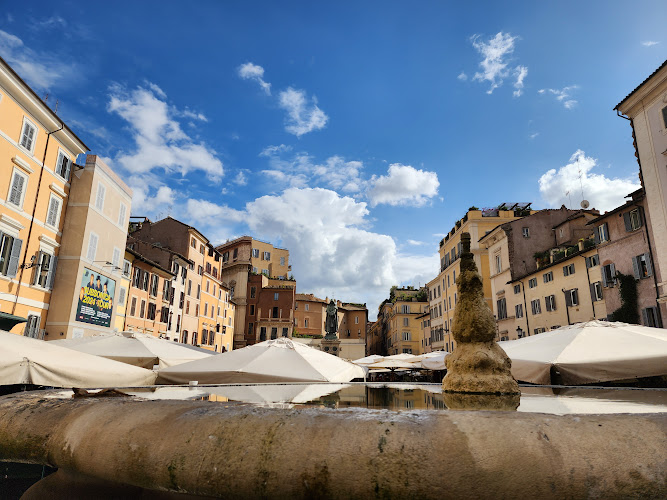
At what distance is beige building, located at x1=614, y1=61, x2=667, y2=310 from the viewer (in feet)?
65.7

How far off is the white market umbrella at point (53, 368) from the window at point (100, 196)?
69.4 ft

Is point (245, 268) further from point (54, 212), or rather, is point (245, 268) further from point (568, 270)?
point (568, 270)

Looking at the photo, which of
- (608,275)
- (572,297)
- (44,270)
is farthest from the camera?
(572,297)

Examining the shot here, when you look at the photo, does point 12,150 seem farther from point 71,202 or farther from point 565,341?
point 565,341

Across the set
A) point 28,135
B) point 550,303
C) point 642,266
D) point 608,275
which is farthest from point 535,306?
point 28,135

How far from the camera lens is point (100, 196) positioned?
25.9 metres

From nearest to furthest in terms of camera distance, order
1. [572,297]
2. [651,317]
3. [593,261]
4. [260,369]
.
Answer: [260,369]
[651,317]
[593,261]
[572,297]

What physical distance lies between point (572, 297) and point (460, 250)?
18195 mm

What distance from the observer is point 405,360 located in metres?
23.7

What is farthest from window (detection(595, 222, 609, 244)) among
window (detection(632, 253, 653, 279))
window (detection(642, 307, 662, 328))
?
window (detection(642, 307, 662, 328))

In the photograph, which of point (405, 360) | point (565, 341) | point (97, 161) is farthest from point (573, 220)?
point (97, 161)

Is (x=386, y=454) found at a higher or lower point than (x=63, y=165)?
lower

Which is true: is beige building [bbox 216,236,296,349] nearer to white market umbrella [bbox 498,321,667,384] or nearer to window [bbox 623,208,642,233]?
window [bbox 623,208,642,233]

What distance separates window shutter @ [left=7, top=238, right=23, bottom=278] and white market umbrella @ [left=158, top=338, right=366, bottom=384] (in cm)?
1533
